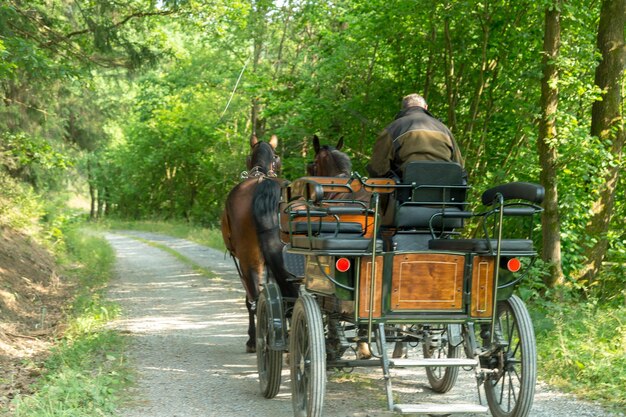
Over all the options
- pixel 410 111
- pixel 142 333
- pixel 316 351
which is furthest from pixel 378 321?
pixel 142 333

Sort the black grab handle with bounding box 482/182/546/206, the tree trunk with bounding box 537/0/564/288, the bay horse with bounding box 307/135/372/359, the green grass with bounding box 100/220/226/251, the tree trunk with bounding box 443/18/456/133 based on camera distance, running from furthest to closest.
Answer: the green grass with bounding box 100/220/226/251 → the tree trunk with bounding box 443/18/456/133 → the tree trunk with bounding box 537/0/564/288 → the bay horse with bounding box 307/135/372/359 → the black grab handle with bounding box 482/182/546/206

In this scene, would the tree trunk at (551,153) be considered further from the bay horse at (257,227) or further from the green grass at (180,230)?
the green grass at (180,230)

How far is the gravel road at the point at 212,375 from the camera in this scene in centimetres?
598

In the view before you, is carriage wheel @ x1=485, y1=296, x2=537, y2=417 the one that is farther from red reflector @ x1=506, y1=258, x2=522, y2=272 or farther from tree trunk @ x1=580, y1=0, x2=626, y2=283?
tree trunk @ x1=580, y1=0, x2=626, y2=283

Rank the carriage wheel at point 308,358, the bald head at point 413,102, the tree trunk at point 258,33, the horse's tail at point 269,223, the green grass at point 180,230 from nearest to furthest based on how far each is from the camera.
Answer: the carriage wheel at point 308,358 < the bald head at point 413,102 < the horse's tail at point 269,223 < the tree trunk at point 258,33 < the green grass at point 180,230

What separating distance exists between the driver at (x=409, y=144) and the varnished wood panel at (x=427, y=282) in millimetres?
831

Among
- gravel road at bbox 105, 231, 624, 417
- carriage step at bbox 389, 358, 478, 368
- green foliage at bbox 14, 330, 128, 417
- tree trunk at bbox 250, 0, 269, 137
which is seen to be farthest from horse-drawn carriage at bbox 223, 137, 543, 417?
tree trunk at bbox 250, 0, 269, 137

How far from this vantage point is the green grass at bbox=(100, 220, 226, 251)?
26750mm

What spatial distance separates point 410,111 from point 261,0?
13.6m

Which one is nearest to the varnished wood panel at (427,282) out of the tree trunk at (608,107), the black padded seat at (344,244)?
the black padded seat at (344,244)

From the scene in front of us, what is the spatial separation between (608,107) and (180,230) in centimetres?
2721

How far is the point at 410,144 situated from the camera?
5.78 m

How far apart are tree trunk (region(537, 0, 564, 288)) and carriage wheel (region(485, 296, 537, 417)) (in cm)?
498

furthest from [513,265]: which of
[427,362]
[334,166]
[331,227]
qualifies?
[334,166]
